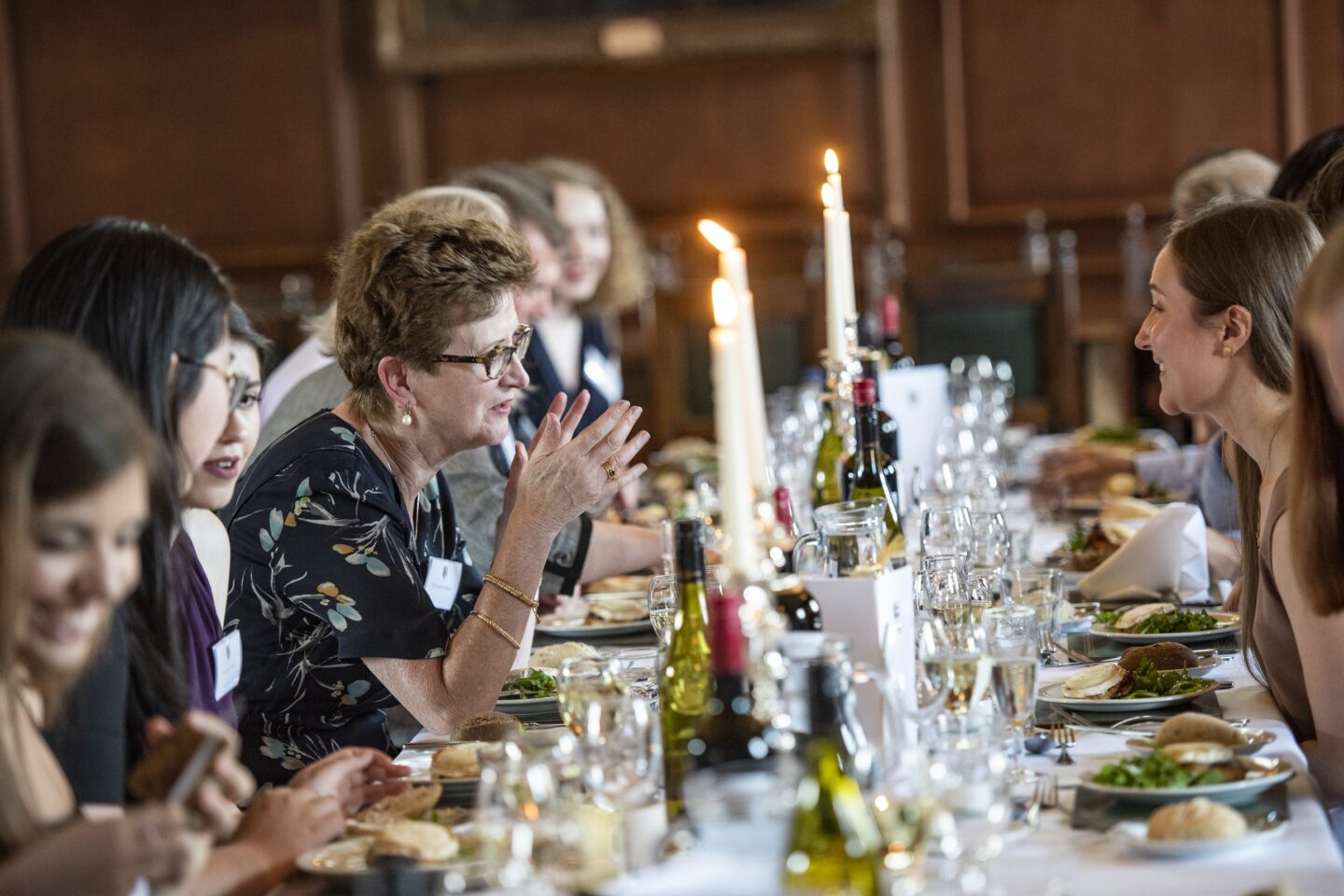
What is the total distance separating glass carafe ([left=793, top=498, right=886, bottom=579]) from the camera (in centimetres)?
167

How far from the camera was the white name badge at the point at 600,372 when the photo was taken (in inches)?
189

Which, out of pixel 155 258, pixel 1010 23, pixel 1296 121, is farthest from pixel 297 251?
pixel 155 258

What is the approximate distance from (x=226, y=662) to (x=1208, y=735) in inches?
44.2

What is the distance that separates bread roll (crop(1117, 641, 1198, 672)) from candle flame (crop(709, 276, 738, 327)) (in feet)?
3.23

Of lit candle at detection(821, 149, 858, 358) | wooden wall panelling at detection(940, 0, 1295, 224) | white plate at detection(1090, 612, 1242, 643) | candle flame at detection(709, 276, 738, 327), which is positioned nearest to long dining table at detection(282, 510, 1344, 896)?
candle flame at detection(709, 276, 738, 327)

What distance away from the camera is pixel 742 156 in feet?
24.3

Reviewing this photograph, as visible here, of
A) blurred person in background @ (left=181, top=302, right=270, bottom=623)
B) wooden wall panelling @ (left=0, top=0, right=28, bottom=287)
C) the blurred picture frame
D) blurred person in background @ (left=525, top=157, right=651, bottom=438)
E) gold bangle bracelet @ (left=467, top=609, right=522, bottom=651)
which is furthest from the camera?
wooden wall panelling @ (left=0, top=0, right=28, bottom=287)

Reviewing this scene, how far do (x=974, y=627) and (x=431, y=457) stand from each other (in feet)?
3.27

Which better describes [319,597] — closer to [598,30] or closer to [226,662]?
[226,662]

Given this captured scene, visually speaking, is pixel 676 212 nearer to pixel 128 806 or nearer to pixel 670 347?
pixel 670 347

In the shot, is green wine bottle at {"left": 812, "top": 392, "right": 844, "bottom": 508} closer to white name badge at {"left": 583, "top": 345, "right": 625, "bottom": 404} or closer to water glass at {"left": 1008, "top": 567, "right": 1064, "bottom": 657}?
water glass at {"left": 1008, "top": 567, "right": 1064, "bottom": 657}

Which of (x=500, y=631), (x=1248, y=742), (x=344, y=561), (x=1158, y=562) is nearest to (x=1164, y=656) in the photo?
(x=1248, y=742)

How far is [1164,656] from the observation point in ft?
6.64

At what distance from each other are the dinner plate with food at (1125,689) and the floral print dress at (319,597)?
0.81 m
